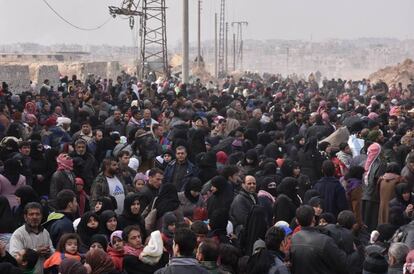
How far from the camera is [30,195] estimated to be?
785 cm

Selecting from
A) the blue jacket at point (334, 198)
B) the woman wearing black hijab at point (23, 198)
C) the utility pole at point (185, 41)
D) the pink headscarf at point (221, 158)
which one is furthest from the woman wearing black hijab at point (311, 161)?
the utility pole at point (185, 41)

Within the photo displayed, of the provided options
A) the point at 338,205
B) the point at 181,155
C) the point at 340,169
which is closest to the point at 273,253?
the point at 338,205

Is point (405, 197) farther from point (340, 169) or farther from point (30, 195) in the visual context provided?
point (30, 195)

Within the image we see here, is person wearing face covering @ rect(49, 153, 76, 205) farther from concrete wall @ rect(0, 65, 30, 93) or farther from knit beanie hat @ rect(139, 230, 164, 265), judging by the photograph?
concrete wall @ rect(0, 65, 30, 93)

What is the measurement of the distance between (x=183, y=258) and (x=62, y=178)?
3596 millimetres

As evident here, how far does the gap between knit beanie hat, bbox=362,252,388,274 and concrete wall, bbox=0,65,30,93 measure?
2194cm

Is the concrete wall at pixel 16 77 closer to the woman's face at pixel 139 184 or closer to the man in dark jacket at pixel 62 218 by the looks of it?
the woman's face at pixel 139 184

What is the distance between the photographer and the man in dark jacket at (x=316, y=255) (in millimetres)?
6367

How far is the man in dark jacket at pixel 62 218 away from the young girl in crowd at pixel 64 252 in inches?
34.5

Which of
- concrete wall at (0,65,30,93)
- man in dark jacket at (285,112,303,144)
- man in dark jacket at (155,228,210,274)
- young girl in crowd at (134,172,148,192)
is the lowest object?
concrete wall at (0,65,30,93)

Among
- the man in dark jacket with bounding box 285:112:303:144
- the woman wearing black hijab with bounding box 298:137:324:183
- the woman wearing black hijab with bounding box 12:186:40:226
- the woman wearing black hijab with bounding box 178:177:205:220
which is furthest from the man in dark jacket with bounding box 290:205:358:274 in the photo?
the man in dark jacket with bounding box 285:112:303:144

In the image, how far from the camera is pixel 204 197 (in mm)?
8398

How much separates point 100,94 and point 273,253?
12553mm

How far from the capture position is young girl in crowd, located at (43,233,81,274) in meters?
6.20
